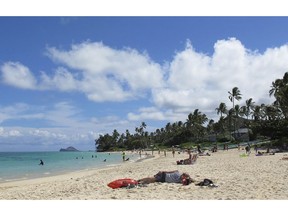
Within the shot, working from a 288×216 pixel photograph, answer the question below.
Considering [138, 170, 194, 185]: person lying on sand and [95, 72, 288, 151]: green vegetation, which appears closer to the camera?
[138, 170, 194, 185]: person lying on sand

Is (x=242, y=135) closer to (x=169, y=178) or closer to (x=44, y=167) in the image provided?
(x=44, y=167)

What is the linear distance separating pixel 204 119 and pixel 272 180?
101295 mm

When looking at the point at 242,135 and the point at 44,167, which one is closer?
the point at 44,167

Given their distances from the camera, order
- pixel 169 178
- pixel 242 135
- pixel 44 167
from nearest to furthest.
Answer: pixel 169 178 < pixel 44 167 < pixel 242 135

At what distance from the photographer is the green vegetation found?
65188 millimetres

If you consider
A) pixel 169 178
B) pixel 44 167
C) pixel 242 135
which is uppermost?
pixel 242 135

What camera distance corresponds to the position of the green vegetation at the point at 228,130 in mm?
65188

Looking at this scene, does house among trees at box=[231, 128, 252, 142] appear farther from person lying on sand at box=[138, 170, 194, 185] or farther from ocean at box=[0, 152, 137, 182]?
person lying on sand at box=[138, 170, 194, 185]

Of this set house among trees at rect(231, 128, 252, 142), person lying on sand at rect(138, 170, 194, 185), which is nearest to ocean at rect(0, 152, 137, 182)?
person lying on sand at rect(138, 170, 194, 185)

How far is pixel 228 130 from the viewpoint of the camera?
109188mm

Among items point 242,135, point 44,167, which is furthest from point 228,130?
point 44,167

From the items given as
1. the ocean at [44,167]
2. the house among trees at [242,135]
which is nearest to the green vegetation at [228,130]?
the house among trees at [242,135]
